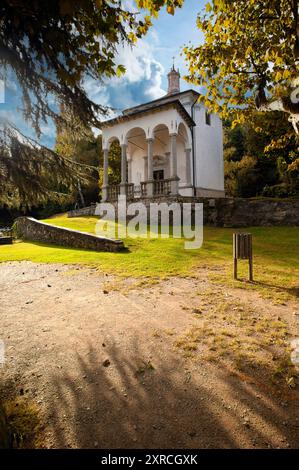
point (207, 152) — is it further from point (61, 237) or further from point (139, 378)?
point (139, 378)

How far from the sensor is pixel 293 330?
3551 mm

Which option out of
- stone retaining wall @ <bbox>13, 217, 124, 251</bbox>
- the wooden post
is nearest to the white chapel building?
stone retaining wall @ <bbox>13, 217, 124, 251</bbox>

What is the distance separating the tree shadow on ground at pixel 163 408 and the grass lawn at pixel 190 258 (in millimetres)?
3535

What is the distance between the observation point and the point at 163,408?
2.21 m

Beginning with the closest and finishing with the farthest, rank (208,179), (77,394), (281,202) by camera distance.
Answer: (77,394)
(281,202)
(208,179)

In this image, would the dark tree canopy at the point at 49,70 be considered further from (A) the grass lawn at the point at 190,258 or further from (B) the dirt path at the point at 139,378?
(A) the grass lawn at the point at 190,258

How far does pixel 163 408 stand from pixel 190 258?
623 centimetres

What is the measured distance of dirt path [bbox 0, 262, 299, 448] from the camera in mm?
1946

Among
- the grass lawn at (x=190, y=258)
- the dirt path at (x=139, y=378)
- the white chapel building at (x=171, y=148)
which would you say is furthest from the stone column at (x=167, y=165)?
the dirt path at (x=139, y=378)

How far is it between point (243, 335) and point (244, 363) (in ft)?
2.20

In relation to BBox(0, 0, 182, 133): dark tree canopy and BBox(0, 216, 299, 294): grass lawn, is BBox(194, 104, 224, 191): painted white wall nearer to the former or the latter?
BBox(0, 216, 299, 294): grass lawn

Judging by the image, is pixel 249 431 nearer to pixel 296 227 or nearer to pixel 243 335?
pixel 243 335

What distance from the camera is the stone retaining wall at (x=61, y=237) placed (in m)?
9.85
